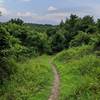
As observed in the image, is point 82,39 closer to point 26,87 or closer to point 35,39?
point 35,39

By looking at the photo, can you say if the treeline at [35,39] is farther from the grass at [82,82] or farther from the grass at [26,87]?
the grass at [82,82]

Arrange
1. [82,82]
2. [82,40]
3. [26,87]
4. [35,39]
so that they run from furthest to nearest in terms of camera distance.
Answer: [35,39] < [82,40] < [26,87] < [82,82]

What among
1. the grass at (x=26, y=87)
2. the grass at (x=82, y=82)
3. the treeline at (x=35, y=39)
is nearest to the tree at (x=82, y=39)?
the treeline at (x=35, y=39)

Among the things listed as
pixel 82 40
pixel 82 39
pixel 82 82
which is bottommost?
pixel 82 82

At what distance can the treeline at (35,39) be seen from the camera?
23.4m

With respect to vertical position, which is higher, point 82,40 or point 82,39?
point 82,39

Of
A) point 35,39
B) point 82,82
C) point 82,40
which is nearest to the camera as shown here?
point 82,82

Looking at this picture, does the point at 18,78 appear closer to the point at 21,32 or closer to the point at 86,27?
the point at 21,32

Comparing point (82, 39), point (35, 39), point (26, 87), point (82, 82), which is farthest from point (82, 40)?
point (26, 87)

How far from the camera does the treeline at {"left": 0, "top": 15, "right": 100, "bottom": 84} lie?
76.7 ft

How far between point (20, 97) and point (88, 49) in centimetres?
2175

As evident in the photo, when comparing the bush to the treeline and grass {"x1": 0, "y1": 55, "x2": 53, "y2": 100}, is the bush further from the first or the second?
grass {"x1": 0, "y1": 55, "x2": 53, "y2": 100}

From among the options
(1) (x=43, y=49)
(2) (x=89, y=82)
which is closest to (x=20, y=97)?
(2) (x=89, y=82)

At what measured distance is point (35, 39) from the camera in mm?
56594
